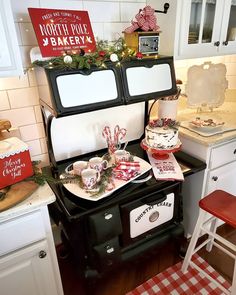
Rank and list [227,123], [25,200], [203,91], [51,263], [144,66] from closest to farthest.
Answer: [25,200] → [51,263] → [144,66] → [227,123] → [203,91]

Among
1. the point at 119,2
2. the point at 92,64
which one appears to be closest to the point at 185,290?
the point at 92,64

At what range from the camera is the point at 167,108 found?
1672 millimetres

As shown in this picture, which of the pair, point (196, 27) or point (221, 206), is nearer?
point (221, 206)

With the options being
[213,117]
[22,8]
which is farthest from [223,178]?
[22,8]

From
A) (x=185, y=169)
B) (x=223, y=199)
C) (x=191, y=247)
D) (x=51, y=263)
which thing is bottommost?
(x=191, y=247)

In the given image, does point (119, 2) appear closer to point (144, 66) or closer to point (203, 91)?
point (144, 66)

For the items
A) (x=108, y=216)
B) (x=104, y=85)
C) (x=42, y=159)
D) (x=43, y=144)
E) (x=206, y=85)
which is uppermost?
(x=104, y=85)

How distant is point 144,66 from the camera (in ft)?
Result: 4.32

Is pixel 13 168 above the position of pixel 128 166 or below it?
above

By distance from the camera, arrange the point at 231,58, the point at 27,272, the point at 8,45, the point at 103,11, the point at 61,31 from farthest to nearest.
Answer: the point at 231,58
the point at 103,11
the point at 61,31
the point at 27,272
the point at 8,45

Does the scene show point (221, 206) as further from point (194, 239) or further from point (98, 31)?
point (98, 31)

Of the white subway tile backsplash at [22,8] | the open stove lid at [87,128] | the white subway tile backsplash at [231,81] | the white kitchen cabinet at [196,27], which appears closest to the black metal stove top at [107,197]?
the open stove lid at [87,128]

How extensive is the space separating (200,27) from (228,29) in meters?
0.28

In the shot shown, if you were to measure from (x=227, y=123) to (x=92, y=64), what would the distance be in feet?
3.60
